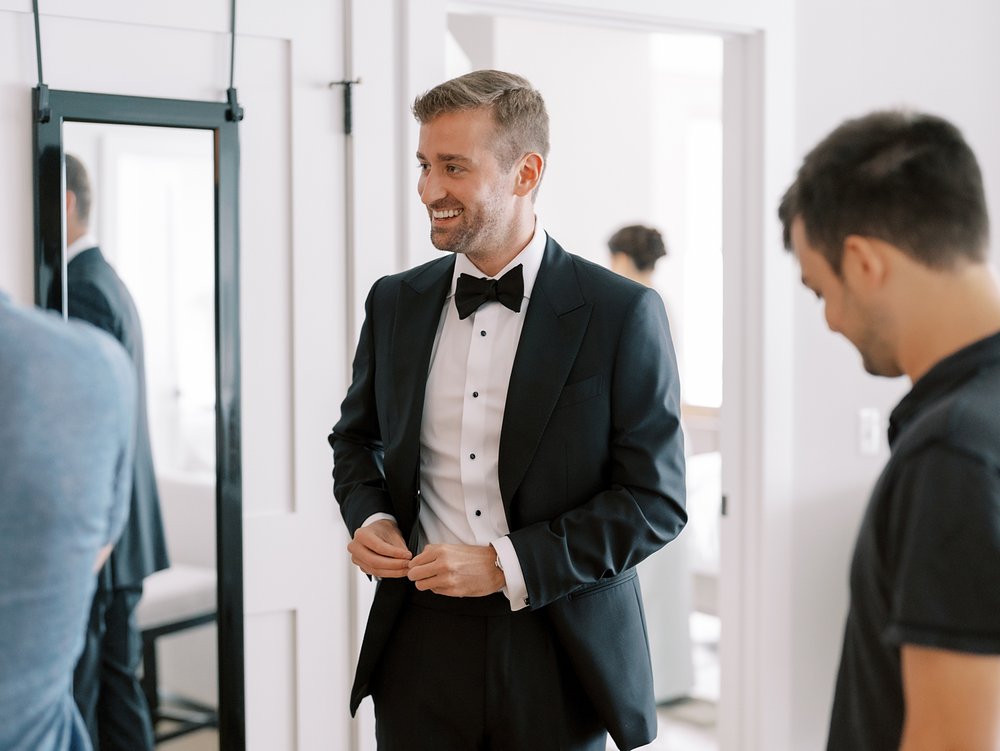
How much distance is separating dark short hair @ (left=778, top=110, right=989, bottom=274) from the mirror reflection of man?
5.04ft

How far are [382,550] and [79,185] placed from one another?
985mm

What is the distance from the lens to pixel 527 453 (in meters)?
1.70

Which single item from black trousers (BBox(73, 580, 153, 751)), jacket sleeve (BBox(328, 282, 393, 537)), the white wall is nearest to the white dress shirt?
jacket sleeve (BBox(328, 282, 393, 537))

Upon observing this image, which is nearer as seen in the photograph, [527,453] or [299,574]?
[527,453]

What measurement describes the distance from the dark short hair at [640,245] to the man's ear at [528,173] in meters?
2.20

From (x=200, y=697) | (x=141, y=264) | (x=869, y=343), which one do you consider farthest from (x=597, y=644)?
(x=141, y=264)

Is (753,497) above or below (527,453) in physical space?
below

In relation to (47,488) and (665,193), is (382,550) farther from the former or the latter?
A: (665,193)

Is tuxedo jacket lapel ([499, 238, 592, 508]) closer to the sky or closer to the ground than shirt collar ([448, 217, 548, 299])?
closer to the ground

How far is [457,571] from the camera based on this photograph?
63.5 inches

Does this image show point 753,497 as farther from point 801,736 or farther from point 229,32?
point 229,32

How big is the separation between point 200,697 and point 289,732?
0.23 meters

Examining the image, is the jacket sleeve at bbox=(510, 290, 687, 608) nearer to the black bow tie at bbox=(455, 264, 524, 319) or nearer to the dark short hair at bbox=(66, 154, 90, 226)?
the black bow tie at bbox=(455, 264, 524, 319)

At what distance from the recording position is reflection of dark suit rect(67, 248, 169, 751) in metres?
2.11
